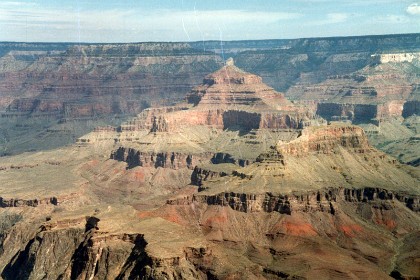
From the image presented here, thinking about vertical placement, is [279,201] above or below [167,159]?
above

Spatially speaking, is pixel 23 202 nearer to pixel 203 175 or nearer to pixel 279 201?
pixel 203 175

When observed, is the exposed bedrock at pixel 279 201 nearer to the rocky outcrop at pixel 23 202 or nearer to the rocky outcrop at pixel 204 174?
the rocky outcrop at pixel 204 174

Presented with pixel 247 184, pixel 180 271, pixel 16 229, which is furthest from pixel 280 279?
pixel 16 229

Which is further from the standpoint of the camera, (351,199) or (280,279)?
→ (351,199)

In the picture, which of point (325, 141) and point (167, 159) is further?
point (167, 159)

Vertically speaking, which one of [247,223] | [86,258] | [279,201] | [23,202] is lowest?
[23,202]

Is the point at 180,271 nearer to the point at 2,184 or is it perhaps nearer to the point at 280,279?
the point at 280,279

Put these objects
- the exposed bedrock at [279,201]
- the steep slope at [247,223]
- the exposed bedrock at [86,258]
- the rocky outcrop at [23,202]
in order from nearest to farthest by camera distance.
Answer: the exposed bedrock at [86,258] → the steep slope at [247,223] → the exposed bedrock at [279,201] → the rocky outcrop at [23,202]

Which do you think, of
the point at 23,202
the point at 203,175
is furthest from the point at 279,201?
the point at 23,202

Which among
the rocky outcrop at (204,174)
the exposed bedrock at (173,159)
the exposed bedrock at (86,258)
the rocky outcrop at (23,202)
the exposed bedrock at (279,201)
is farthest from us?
the exposed bedrock at (173,159)

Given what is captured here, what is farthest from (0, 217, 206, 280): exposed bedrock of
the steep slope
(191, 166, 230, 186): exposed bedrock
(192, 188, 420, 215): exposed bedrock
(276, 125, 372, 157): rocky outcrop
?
(191, 166, 230, 186): exposed bedrock

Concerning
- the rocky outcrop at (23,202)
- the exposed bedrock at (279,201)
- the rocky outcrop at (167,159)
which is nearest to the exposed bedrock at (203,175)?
the rocky outcrop at (167,159)
